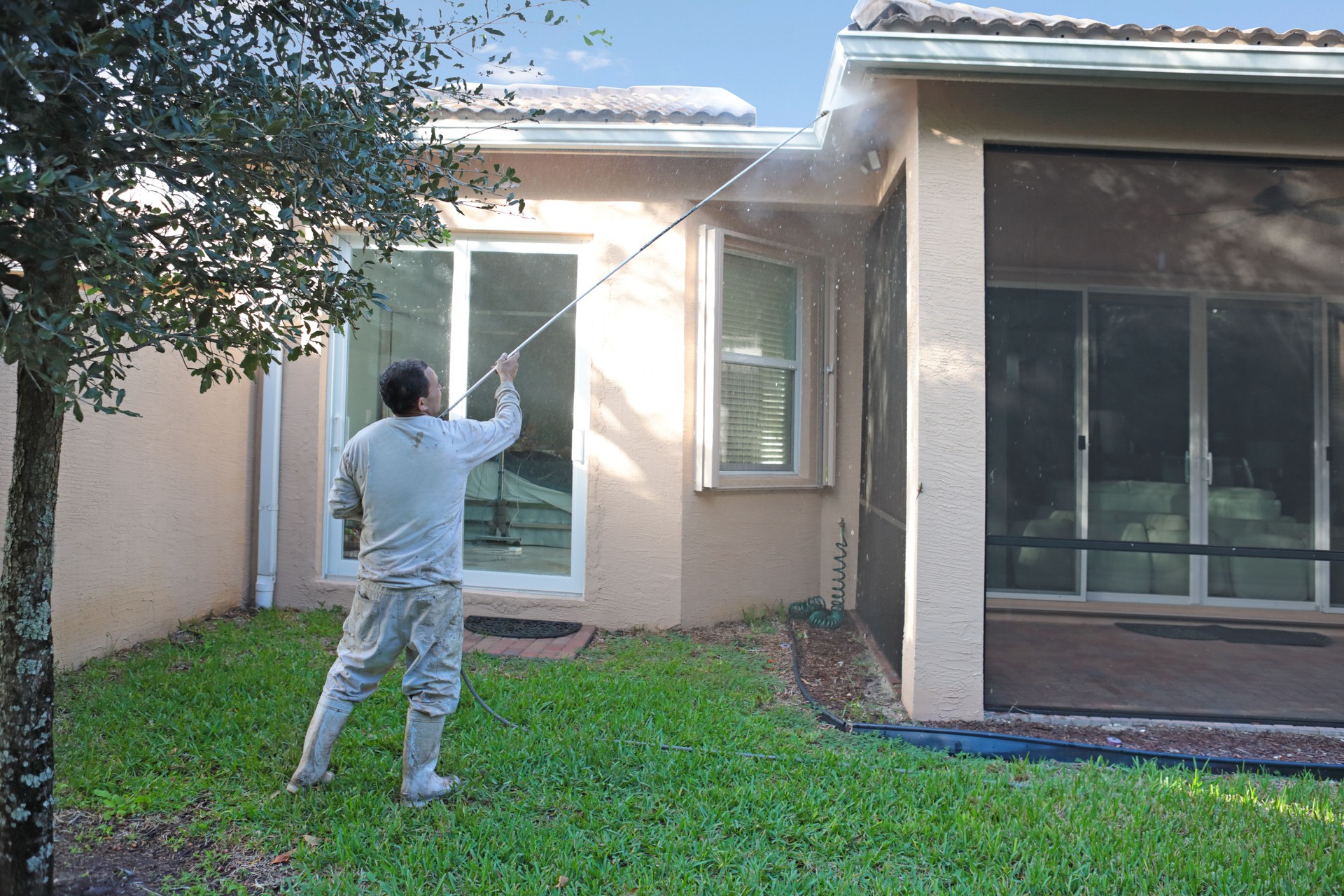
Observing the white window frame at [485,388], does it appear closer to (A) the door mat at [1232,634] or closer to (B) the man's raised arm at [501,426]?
(B) the man's raised arm at [501,426]

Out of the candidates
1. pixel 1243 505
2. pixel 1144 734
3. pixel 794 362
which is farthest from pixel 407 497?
pixel 1243 505

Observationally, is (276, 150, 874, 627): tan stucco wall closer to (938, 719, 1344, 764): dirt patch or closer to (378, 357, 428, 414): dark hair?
(938, 719, 1344, 764): dirt patch

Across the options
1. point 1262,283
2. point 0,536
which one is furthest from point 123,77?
point 1262,283

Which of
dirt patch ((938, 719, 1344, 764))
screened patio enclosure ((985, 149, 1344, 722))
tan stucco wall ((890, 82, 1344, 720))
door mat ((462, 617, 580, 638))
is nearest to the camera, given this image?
dirt patch ((938, 719, 1344, 764))

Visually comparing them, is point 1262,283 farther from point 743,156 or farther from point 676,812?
point 676,812

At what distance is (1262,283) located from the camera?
704 cm

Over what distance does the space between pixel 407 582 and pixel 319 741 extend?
0.65 m

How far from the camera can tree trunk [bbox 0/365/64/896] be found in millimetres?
2391

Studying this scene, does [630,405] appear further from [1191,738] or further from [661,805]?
[1191,738]

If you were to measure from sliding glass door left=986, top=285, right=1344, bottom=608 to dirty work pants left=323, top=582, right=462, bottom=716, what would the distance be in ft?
17.8

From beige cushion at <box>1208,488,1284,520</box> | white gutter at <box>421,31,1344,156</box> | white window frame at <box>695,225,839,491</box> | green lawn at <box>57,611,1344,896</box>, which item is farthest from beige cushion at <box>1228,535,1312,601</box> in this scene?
white gutter at <box>421,31,1344,156</box>

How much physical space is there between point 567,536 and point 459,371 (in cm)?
137

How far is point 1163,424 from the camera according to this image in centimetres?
738

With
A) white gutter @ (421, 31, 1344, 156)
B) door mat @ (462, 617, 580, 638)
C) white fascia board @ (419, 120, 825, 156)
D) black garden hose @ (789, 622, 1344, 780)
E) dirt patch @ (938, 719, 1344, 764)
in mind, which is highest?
white fascia board @ (419, 120, 825, 156)
